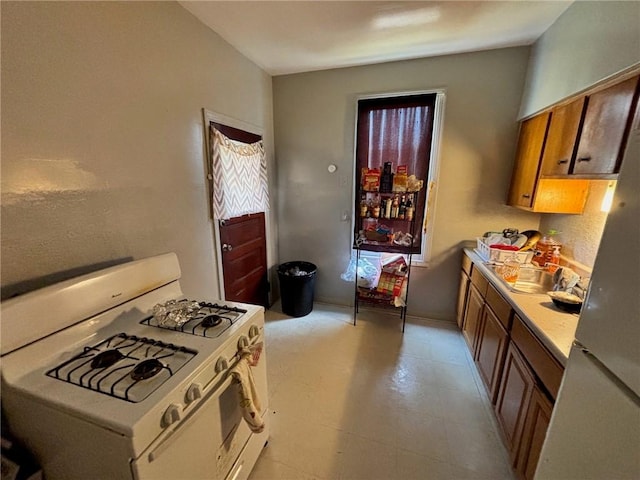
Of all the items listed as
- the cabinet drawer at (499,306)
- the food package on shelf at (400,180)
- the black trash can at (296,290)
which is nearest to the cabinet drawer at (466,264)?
the cabinet drawer at (499,306)

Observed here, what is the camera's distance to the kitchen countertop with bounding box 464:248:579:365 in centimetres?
110

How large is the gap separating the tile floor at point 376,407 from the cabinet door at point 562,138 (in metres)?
1.65

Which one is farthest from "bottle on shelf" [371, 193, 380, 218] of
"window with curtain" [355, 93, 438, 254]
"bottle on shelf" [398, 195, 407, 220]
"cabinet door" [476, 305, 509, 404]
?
"cabinet door" [476, 305, 509, 404]

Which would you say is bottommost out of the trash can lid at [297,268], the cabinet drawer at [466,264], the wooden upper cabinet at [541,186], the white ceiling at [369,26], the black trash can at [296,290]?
the black trash can at [296,290]

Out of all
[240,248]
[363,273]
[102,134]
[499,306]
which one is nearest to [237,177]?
[240,248]

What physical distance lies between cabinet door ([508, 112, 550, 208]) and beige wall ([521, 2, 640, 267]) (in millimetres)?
120

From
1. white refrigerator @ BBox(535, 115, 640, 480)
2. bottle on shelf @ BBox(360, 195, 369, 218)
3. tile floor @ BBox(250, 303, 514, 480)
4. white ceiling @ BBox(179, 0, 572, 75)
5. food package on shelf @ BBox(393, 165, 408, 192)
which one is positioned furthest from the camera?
bottle on shelf @ BBox(360, 195, 369, 218)

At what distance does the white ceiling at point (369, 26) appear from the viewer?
170 centimetres

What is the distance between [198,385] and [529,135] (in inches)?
110

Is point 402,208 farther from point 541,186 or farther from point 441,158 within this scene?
point 541,186

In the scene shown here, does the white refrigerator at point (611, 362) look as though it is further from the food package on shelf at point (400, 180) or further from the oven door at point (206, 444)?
the food package on shelf at point (400, 180)

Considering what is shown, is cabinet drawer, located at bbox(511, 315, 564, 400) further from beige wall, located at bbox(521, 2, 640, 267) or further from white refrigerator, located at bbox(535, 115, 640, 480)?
beige wall, located at bbox(521, 2, 640, 267)

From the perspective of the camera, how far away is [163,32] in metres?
1.59

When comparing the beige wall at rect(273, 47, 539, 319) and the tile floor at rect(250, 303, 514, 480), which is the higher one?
the beige wall at rect(273, 47, 539, 319)
